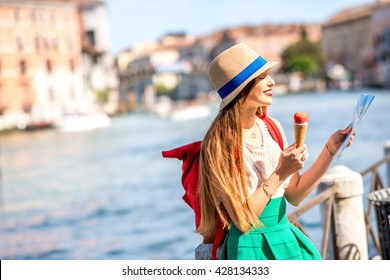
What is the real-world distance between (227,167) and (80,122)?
25.9 m

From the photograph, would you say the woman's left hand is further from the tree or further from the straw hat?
the tree

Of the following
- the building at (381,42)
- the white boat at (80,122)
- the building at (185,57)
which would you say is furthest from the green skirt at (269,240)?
the building at (381,42)

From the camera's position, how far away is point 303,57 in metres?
37.9

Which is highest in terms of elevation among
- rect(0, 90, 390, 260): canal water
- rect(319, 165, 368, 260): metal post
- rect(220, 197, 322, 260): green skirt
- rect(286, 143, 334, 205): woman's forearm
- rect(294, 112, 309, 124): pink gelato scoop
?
rect(294, 112, 309, 124): pink gelato scoop

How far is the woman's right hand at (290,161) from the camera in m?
0.97

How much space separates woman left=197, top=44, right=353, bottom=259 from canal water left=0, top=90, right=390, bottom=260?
0.05 m

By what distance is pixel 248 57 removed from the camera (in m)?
1.00

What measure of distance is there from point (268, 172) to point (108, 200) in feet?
32.0

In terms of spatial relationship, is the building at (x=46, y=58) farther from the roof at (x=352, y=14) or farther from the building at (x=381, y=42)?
the roof at (x=352, y=14)

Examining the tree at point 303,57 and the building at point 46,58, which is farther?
the tree at point 303,57

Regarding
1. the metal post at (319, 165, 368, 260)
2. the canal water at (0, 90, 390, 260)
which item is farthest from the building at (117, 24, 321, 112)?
the metal post at (319, 165, 368, 260)

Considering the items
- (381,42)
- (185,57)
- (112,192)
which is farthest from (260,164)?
(185,57)

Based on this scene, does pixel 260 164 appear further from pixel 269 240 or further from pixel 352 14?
pixel 352 14

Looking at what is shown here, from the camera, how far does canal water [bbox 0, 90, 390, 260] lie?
718 cm
